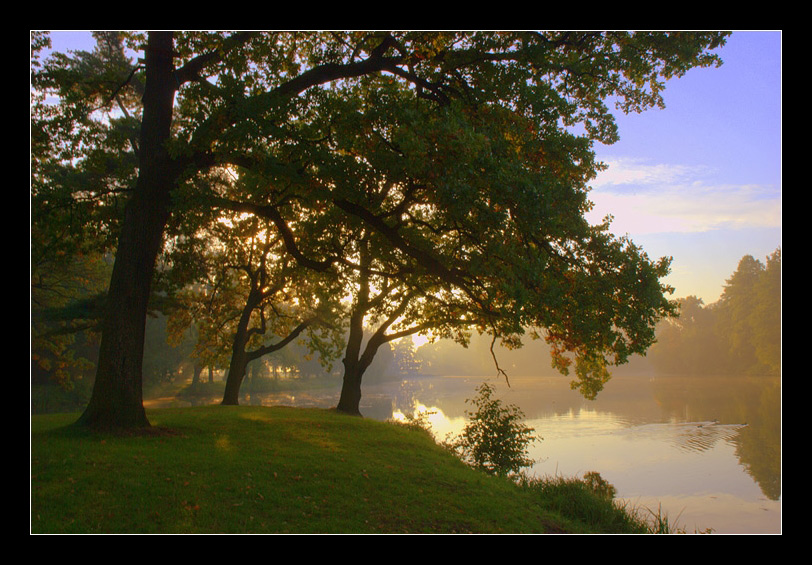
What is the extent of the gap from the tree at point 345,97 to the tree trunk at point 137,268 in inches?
1.0

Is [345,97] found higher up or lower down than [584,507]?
higher up

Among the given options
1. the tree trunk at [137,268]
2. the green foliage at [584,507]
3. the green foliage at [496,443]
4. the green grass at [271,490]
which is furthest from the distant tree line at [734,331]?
the tree trunk at [137,268]

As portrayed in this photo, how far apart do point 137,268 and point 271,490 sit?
6782mm

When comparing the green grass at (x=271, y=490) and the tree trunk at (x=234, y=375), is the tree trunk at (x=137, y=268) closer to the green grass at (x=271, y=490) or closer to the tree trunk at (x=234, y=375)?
the green grass at (x=271, y=490)

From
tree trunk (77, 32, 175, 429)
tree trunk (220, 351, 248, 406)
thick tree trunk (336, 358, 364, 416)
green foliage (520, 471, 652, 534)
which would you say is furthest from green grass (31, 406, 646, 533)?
tree trunk (220, 351, 248, 406)

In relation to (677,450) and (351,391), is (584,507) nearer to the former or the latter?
(351,391)

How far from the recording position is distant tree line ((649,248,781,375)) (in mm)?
62625

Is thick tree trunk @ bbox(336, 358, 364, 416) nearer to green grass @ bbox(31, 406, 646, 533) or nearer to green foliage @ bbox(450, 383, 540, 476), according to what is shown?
green foliage @ bbox(450, 383, 540, 476)

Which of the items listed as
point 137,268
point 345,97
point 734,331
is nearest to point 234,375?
point 137,268

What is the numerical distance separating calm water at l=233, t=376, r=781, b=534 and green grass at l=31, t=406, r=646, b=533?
4.31m

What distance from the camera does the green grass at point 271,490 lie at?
7.06m

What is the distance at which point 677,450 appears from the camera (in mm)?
22922
